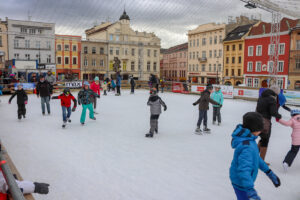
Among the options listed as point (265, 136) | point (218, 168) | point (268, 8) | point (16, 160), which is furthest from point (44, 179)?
point (268, 8)

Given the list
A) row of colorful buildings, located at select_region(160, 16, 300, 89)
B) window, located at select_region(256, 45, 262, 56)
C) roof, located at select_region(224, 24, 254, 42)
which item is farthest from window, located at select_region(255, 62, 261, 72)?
roof, located at select_region(224, 24, 254, 42)

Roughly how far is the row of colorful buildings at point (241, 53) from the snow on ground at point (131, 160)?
1046 inches

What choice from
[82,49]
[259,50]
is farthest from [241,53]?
[82,49]

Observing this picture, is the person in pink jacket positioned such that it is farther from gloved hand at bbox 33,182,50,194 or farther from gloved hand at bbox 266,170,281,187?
gloved hand at bbox 33,182,50,194

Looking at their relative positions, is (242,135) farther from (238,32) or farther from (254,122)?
(238,32)

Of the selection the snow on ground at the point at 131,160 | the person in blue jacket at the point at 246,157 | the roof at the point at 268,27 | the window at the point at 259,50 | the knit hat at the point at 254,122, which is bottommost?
the snow on ground at the point at 131,160

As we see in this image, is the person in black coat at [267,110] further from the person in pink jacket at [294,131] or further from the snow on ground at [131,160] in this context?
the snow on ground at [131,160]

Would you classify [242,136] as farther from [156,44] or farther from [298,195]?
[156,44]

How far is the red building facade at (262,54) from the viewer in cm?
3872

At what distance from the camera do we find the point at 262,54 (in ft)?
138

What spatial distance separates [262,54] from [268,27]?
15.6 ft

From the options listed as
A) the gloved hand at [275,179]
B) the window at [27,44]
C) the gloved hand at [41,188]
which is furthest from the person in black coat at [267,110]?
the window at [27,44]

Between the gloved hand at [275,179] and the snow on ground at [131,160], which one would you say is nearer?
the gloved hand at [275,179]

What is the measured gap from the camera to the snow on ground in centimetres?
425
